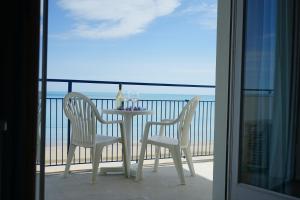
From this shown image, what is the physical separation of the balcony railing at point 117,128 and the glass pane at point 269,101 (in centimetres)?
173

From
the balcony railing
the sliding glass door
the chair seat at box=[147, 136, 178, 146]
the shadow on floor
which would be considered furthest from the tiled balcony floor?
the sliding glass door

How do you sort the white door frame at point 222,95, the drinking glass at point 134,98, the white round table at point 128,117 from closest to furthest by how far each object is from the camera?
the white door frame at point 222,95 < the white round table at point 128,117 < the drinking glass at point 134,98

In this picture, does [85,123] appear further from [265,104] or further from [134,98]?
[265,104]

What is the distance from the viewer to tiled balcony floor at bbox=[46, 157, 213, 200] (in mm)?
3096

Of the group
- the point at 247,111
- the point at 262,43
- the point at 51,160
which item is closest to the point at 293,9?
the point at 262,43

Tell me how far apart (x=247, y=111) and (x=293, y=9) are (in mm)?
772

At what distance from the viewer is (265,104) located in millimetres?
2455

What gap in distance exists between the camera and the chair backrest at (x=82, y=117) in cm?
356

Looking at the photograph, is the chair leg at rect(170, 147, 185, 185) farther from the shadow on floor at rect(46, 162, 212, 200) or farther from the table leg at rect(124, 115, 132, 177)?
the table leg at rect(124, 115, 132, 177)

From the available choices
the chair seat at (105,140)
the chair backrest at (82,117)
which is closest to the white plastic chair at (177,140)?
the chair seat at (105,140)

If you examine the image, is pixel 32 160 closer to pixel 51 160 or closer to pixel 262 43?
pixel 262 43

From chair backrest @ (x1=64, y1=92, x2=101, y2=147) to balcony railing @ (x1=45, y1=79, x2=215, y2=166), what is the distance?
1.03 ft

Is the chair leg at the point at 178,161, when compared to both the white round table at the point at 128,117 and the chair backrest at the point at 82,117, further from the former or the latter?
the chair backrest at the point at 82,117

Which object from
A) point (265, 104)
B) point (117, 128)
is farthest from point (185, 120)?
point (265, 104)
